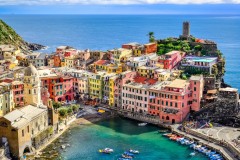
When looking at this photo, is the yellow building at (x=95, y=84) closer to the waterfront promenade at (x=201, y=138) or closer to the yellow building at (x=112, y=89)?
the yellow building at (x=112, y=89)

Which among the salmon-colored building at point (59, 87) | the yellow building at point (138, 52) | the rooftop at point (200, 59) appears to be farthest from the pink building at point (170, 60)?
the salmon-colored building at point (59, 87)

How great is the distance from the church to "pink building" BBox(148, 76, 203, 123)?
23.2 metres

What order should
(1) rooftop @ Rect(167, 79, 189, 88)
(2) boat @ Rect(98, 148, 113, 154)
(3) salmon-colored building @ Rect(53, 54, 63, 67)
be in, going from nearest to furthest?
(2) boat @ Rect(98, 148, 113, 154) → (1) rooftop @ Rect(167, 79, 189, 88) → (3) salmon-colored building @ Rect(53, 54, 63, 67)

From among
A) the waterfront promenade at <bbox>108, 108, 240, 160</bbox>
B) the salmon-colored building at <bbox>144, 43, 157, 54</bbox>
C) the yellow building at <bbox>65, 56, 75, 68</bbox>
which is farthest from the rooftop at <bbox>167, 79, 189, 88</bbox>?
the yellow building at <bbox>65, 56, 75, 68</bbox>

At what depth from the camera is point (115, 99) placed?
310 feet

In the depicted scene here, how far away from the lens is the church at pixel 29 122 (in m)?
67.6

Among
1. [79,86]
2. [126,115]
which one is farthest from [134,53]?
[126,115]

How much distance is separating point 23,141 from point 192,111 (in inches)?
1557

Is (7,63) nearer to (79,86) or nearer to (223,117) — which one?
(79,86)

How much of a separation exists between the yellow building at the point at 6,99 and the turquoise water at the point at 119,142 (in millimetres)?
13899

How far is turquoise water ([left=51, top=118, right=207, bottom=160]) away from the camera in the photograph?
7031cm

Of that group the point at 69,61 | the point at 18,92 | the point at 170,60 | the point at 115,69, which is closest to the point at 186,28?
the point at 170,60

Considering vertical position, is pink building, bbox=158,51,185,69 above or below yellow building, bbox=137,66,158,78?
above

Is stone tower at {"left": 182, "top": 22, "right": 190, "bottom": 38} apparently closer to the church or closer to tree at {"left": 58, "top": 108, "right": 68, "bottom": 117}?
tree at {"left": 58, "top": 108, "right": 68, "bottom": 117}
